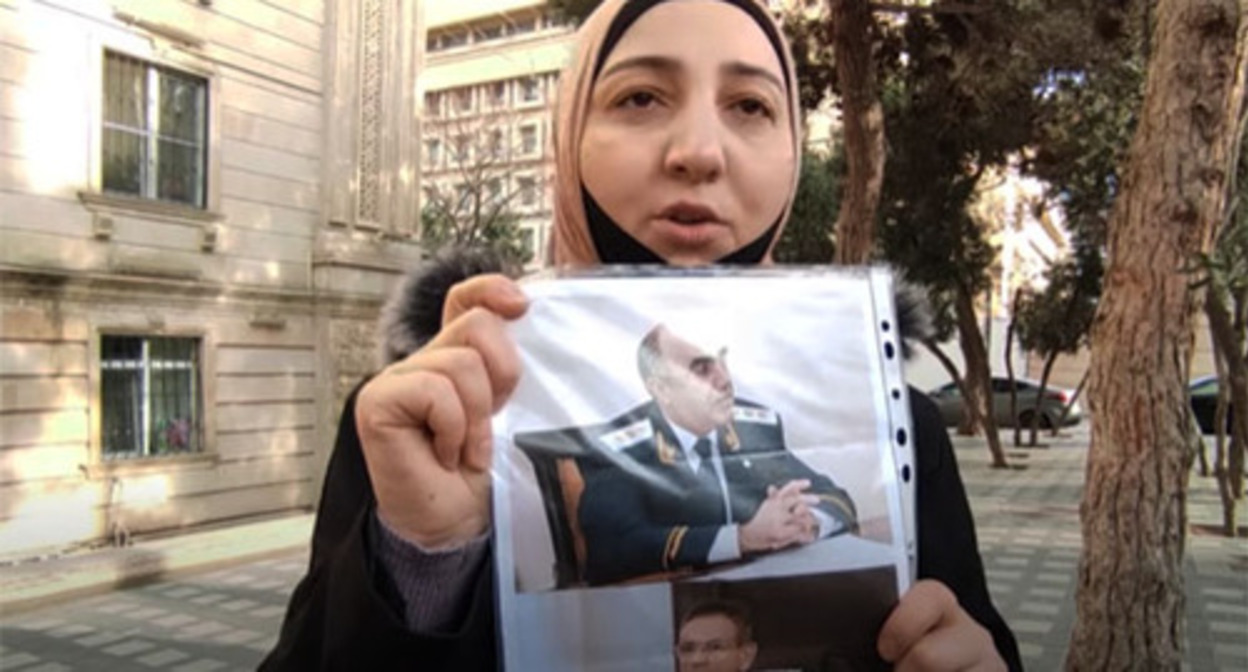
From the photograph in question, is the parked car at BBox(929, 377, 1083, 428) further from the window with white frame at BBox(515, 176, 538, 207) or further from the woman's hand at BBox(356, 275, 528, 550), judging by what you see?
the woman's hand at BBox(356, 275, 528, 550)

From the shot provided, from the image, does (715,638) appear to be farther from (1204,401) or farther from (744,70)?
(1204,401)

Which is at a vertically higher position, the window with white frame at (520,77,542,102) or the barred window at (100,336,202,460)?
the window with white frame at (520,77,542,102)

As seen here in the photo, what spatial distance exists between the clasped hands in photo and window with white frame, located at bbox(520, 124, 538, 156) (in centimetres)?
2301

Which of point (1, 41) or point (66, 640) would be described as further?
point (1, 41)

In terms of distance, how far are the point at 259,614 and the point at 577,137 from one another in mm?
7040

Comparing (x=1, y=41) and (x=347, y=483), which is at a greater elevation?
(x=1, y=41)

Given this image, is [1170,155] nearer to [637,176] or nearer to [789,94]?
[789,94]

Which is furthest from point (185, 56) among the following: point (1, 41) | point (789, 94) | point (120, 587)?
point (789, 94)

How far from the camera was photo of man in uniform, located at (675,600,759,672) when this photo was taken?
39.3 inches

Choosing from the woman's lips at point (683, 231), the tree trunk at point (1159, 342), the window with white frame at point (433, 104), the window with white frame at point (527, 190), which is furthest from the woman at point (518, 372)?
the window with white frame at point (433, 104)

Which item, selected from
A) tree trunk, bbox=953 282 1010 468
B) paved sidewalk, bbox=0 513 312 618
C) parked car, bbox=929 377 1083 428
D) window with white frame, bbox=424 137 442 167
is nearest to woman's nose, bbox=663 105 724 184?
paved sidewalk, bbox=0 513 312 618

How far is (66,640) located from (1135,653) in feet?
21.4

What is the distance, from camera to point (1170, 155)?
4.10m

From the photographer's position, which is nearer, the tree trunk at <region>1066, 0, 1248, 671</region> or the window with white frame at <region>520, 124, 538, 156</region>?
the tree trunk at <region>1066, 0, 1248, 671</region>
